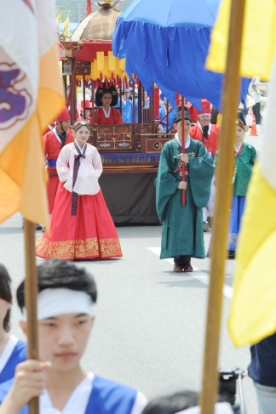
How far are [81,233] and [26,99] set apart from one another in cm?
877

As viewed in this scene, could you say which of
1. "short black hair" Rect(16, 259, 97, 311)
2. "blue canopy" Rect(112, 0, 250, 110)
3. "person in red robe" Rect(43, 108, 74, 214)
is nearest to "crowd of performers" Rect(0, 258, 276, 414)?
"short black hair" Rect(16, 259, 97, 311)

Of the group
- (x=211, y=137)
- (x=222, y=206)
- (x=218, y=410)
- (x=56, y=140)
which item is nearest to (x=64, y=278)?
(x=218, y=410)

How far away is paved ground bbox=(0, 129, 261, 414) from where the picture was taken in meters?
6.48

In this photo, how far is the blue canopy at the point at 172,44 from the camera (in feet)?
32.8

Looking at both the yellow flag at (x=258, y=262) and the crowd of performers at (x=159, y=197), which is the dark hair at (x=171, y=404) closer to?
the yellow flag at (x=258, y=262)

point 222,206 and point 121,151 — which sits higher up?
point 222,206

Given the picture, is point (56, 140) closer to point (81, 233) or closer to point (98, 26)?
point (81, 233)

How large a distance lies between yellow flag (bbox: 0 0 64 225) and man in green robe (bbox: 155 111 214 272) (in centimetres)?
745

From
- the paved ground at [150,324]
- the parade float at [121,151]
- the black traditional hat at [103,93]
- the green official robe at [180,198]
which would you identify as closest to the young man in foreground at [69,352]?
the paved ground at [150,324]

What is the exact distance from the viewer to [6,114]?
2678 millimetres

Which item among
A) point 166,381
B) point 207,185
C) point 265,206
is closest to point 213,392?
point 265,206

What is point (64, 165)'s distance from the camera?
11.4 m

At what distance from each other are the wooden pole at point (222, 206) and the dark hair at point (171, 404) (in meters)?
0.55

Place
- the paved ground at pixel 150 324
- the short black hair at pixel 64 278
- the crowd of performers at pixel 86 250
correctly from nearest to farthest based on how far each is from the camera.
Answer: the crowd of performers at pixel 86 250 → the short black hair at pixel 64 278 → the paved ground at pixel 150 324
